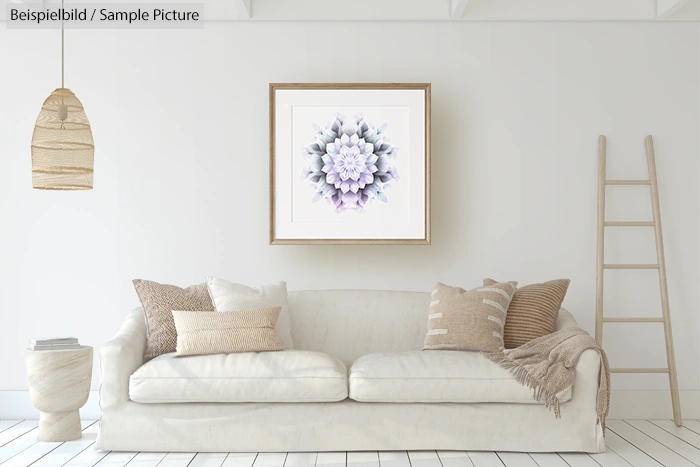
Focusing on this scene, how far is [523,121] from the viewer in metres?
4.61

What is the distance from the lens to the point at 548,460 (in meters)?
3.44

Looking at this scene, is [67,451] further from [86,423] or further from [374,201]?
[374,201]

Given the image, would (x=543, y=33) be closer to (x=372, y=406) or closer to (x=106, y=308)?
(x=372, y=406)

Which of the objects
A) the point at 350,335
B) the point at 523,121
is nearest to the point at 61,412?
the point at 350,335

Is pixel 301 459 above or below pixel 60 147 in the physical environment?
below

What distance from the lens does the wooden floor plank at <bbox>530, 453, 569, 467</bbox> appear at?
3365mm

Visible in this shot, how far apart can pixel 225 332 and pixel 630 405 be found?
2586 millimetres

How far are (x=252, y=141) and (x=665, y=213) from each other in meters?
2.67

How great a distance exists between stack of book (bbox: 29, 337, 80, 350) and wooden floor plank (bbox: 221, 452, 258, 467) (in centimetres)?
110

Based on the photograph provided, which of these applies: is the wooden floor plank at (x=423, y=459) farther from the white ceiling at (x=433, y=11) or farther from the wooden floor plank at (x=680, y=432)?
the white ceiling at (x=433, y=11)

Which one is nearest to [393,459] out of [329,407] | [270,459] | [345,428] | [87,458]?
[345,428]

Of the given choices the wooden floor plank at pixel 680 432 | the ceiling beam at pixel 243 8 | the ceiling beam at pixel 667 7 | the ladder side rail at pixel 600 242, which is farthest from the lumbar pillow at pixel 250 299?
the ceiling beam at pixel 667 7

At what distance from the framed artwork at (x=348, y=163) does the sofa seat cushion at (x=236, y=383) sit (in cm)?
114

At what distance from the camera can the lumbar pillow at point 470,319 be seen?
12.6 ft
